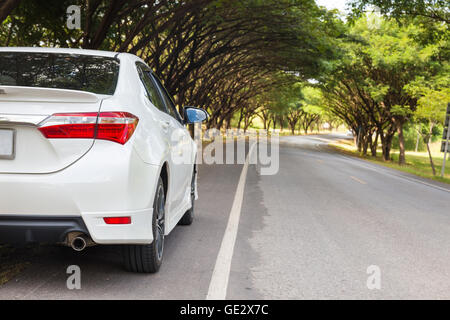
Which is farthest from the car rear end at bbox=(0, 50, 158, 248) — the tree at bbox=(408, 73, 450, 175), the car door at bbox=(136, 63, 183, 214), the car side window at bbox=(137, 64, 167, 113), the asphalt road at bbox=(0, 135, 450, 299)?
the tree at bbox=(408, 73, 450, 175)

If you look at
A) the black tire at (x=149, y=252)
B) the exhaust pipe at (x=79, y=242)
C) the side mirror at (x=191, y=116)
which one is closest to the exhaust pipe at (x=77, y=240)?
the exhaust pipe at (x=79, y=242)

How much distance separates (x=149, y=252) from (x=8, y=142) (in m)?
1.44

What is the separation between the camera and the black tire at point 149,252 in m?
4.10

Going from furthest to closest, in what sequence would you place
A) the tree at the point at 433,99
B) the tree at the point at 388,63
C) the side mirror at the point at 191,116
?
1. the tree at the point at 388,63
2. the tree at the point at 433,99
3. the side mirror at the point at 191,116

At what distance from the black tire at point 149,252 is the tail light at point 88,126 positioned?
28.4 inches

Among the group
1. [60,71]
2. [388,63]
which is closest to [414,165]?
[388,63]

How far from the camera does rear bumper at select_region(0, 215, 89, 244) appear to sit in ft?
11.2

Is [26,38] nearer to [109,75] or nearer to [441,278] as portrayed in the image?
[109,75]

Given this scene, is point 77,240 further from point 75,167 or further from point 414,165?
point 414,165

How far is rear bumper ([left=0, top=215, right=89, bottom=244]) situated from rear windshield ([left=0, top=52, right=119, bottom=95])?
107cm

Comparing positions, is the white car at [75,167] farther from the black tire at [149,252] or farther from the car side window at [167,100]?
the car side window at [167,100]

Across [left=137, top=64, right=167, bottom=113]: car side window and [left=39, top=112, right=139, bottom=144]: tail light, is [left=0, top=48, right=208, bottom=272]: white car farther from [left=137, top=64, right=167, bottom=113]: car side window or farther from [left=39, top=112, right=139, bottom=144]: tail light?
[left=137, top=64, right=167, bottom=113]: car side window

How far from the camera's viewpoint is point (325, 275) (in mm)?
4508
